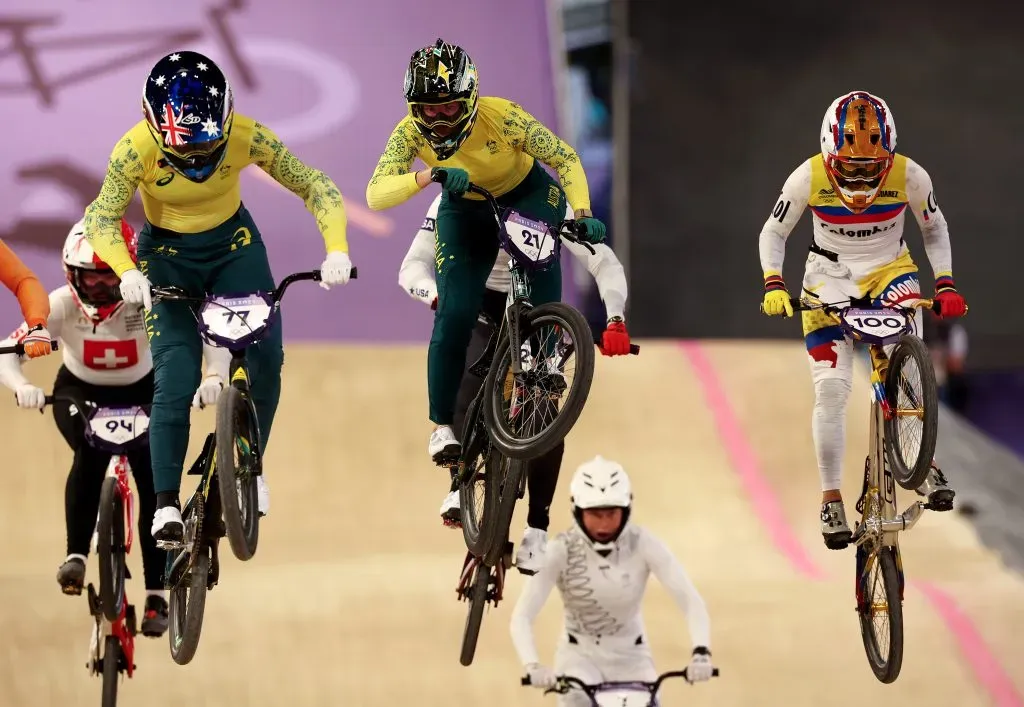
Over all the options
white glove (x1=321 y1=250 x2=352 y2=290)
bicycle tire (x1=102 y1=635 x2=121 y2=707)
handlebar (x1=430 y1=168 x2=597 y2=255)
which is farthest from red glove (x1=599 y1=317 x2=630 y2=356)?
bicycle tire (x1=102 y1=635 x2=121 y2=707)

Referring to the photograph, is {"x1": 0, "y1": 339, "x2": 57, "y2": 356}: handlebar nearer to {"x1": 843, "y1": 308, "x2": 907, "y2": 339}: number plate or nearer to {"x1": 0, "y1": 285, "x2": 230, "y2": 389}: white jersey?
{"x1": 0, "y1": 285, "x2": 230, "y2": 389}: white jersey

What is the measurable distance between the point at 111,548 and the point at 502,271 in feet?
7.30

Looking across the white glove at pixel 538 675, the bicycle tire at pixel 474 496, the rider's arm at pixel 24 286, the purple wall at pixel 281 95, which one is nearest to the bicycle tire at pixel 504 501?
the bicycle tire at pixel 474 496

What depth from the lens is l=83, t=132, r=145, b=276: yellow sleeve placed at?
20.7 feet

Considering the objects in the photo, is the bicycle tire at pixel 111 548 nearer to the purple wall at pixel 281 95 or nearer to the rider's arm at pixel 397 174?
the rider's arm at pixel 397 174

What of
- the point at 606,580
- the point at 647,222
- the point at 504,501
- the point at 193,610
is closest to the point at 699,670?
the point at 606,580

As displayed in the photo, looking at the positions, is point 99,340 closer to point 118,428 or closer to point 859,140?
point 118,428

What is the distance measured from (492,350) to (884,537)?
1.99 metres

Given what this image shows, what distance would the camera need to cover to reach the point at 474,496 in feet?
22.5

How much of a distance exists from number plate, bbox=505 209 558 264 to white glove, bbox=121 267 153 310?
1.44 metres

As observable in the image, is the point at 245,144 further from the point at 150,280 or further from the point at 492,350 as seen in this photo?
the point at 492,350

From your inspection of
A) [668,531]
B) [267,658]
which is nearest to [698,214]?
[668,531]

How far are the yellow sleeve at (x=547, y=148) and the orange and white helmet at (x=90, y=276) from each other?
74.0 inches

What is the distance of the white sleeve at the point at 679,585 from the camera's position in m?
6.44
